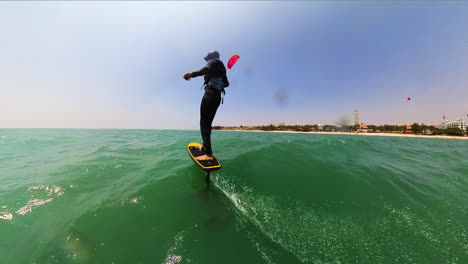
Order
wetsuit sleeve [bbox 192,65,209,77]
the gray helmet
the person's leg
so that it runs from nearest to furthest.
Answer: wetsuit sleeve [bbox 192,65,209,77] → the person's leg → the gray helmet

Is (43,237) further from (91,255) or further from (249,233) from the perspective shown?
(249,233)

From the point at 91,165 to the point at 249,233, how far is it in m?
6.66

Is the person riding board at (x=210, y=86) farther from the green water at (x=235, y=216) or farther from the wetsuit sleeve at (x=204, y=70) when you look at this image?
the green water at (x=235, y=216)

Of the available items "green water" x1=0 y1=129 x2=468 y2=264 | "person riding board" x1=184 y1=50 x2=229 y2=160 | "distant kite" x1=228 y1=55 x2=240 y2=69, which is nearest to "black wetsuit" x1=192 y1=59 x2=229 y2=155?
"person riding board" x1=184 y1=50 x2=229 y2=160

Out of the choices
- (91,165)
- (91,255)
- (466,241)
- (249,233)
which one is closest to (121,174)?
(91,165)

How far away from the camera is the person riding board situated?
12.4ft

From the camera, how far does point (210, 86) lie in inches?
153

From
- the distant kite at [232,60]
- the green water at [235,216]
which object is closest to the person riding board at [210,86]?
the distant kite at [232,60]

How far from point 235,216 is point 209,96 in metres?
2.78

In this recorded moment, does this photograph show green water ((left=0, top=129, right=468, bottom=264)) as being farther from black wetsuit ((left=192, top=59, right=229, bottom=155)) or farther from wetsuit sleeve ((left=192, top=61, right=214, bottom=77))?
wetsuit sleeve ((left=192, top=61, right=214, bottom=77))

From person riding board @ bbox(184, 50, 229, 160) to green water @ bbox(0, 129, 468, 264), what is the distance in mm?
1562

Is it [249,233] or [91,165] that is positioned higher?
[91,165]

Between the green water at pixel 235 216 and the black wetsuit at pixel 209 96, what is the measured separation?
70.2 inches

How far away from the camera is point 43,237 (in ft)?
8.91
